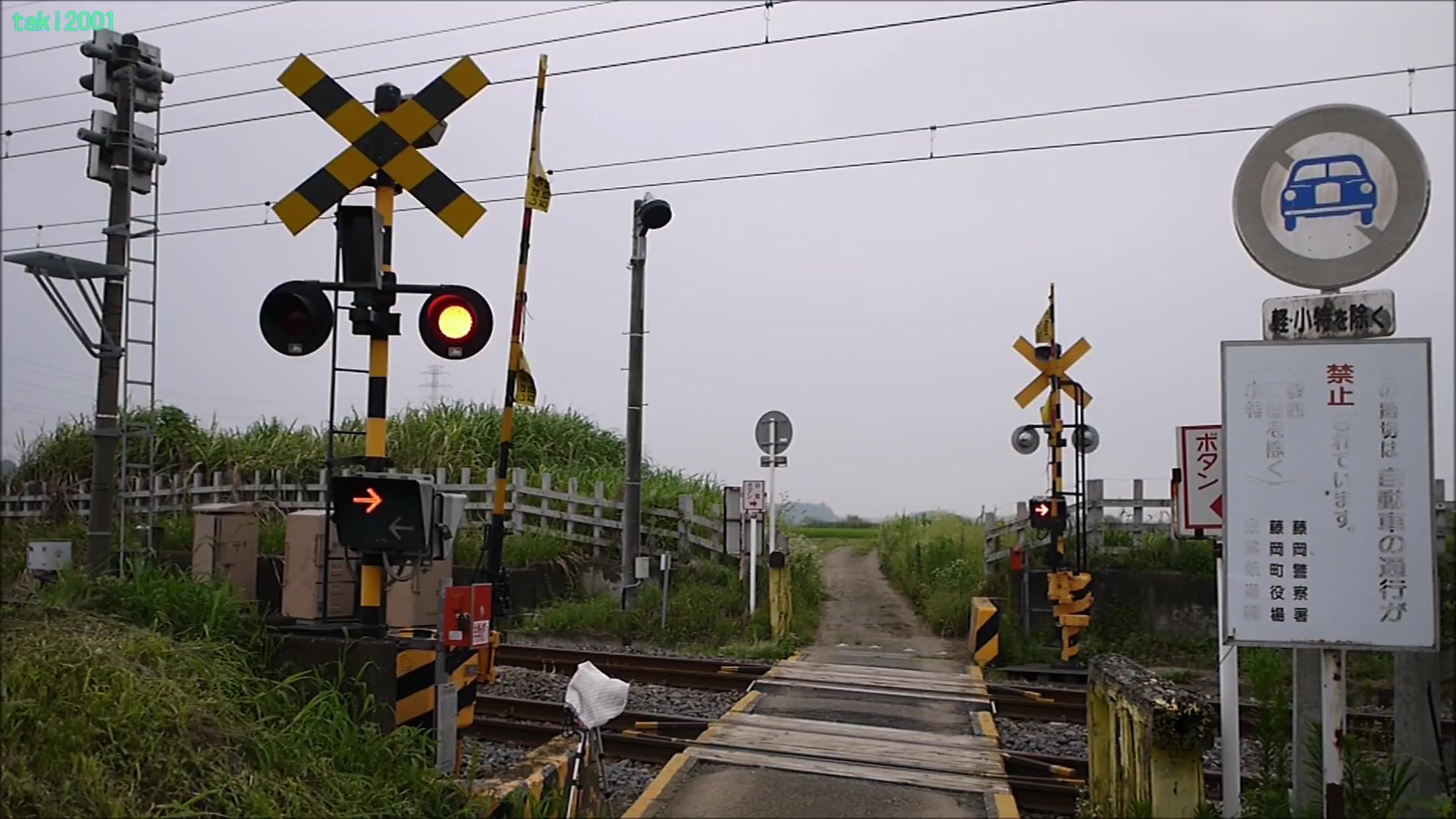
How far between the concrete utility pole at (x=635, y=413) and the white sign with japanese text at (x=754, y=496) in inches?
61.8

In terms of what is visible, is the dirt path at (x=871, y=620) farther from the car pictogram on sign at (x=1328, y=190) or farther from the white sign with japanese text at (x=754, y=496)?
the car pictogram on sign at (x=1328, y=190)

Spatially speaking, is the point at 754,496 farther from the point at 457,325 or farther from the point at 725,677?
the point at 457,325

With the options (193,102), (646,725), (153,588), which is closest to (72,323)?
(193,102)

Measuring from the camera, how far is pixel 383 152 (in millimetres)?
6445

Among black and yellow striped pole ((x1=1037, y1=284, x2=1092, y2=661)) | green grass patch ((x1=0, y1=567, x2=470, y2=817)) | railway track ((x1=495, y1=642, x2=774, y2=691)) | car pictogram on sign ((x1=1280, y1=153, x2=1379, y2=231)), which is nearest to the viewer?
green grass patch ((x1=0, y1=567, x2=470, y2=817))

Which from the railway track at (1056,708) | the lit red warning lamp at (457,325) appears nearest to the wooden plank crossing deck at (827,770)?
the railway track at (1056,708)

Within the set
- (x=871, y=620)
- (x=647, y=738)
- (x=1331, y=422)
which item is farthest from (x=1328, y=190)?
(x=871, y=620)

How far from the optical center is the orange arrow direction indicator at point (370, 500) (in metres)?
6.09

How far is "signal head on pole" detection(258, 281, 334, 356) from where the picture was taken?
19.9ft

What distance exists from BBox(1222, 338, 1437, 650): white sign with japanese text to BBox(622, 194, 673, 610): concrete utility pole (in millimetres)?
11277

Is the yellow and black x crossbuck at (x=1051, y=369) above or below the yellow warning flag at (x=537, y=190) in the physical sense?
below

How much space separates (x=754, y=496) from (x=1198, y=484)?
901 cm

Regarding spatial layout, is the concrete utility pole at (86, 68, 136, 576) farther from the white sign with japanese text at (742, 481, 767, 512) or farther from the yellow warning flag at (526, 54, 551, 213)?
the white sign with japanese text at (742, 481, 767, 512)

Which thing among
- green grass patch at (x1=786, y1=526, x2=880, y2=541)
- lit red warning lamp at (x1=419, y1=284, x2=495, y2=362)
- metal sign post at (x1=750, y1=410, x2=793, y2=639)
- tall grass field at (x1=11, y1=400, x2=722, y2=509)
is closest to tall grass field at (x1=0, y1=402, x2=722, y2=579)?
tall grass field at (x1=11, y1=400, x2=722, y2=509)
